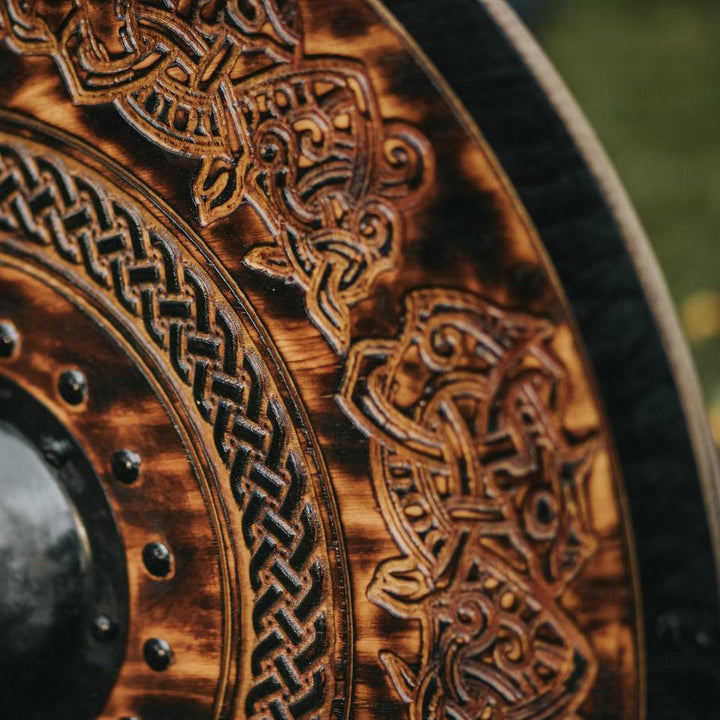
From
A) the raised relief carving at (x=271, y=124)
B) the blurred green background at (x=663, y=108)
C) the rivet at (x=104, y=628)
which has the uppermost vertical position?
the blurred green background at (x=663, y=108)

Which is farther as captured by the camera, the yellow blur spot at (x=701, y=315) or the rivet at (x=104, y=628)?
the yellow blur spot at (x=701, y=315)

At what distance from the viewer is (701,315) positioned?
2215 mm

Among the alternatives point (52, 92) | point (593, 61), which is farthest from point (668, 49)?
point (52, 92)

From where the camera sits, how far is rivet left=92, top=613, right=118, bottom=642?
0.64 metres

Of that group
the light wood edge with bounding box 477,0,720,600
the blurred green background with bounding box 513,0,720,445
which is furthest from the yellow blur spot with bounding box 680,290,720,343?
the light wood edge with bounding box 477,0,720,600

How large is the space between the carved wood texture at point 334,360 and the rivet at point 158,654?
56mm

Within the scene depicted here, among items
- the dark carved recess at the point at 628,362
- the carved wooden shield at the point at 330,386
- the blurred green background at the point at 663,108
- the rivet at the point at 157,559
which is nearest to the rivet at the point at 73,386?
the carved wooden shield at the point at 330,386

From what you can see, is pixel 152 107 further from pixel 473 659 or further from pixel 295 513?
pixel 473 659

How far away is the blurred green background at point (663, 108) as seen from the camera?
2.33m

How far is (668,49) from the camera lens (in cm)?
273

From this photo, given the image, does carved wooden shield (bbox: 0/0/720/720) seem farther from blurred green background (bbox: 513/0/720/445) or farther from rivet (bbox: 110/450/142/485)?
blurred green background (bbox: 513/0/720/445)

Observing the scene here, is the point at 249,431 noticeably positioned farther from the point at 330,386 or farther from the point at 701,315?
the point at 701,315

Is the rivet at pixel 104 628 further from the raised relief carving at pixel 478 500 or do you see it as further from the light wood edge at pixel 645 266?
the light wood edge at pixel 645 266

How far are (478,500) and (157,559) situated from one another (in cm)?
22
